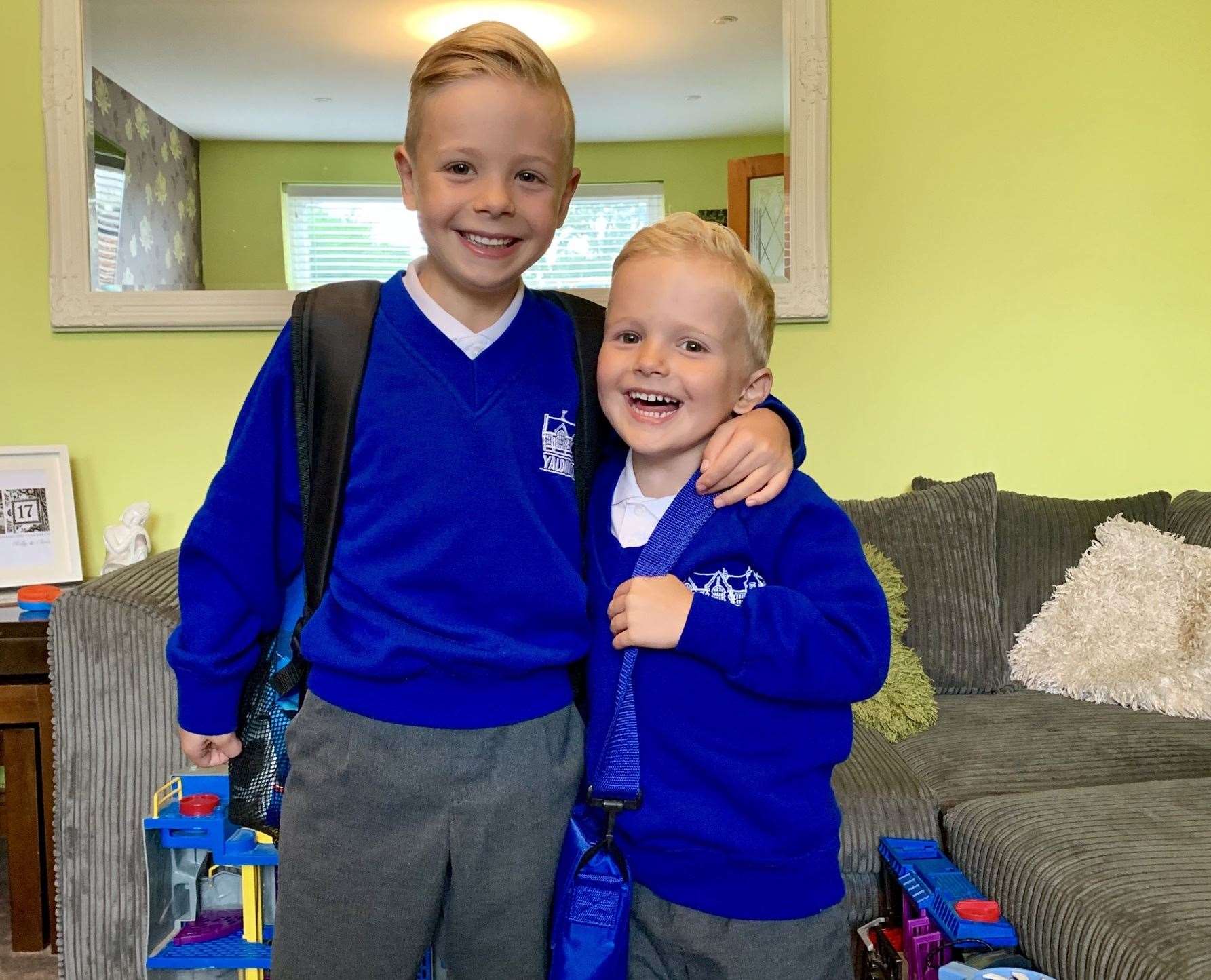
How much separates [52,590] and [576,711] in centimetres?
160

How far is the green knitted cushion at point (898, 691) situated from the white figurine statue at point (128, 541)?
160 cm

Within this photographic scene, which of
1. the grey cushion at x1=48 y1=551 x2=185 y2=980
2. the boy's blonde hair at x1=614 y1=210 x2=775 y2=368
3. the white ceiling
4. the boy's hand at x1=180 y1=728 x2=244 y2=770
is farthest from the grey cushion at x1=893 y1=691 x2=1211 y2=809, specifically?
the white ceiling

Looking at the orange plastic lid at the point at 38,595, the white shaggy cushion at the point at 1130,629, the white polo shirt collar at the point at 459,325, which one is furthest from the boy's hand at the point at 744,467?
the orange plastic lid at the point at 38,595

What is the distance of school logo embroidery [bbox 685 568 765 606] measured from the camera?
1141 mm

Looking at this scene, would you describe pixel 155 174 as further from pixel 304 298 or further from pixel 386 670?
pixel 386 670

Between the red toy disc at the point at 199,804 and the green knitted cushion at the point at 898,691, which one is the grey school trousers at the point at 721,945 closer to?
the red toy disc at the point at 199,804

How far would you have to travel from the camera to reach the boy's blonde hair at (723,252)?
1.16m

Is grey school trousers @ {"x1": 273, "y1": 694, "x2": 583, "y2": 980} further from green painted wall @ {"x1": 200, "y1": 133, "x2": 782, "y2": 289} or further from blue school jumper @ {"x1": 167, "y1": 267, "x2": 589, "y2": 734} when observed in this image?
green painted wall @ {"x1": 200, "y1": 133, "x2": 782, "y2": 289}

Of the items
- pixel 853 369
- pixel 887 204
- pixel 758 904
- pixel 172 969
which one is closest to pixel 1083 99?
pixel 887 204

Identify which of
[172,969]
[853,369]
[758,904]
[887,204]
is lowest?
[172,969]

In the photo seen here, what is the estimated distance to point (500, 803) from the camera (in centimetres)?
111

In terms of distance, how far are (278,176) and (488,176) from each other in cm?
173

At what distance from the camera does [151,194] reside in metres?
2.69

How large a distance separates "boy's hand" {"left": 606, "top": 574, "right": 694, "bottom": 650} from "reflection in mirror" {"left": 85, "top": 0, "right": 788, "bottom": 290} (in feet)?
5.78
